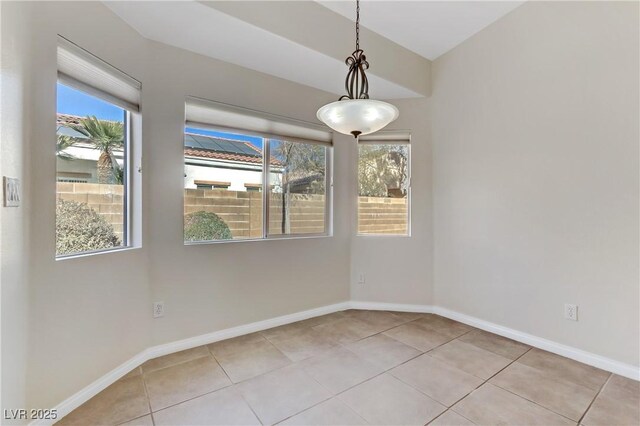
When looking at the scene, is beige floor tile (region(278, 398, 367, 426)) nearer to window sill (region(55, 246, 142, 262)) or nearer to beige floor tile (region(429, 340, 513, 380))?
beige floor tile (region(429, 340, 513, 380))

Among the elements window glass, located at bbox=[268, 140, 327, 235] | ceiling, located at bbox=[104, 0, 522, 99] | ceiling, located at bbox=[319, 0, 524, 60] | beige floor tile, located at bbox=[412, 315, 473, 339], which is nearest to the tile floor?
beige floor tile, located at bbox=[412, 315, 473, 339]

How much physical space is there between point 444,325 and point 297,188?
210 centimetres

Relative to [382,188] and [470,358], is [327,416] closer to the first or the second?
[470,358]

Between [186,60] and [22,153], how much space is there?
4.65 feet

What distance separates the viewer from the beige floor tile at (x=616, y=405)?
1575 mm

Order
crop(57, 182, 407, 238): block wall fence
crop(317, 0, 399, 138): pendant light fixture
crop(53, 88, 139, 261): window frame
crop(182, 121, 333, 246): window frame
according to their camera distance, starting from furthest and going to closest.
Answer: crop(182, 121, 333, 246): window frame
crop(53, 88, 139, 261): window frame
crop(57, 182, 407, 238): block wall fence
crop(317, 0, 399, 138): pendant light fixture

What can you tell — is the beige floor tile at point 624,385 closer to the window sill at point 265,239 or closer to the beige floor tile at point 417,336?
the beige floor tile at point 417,336

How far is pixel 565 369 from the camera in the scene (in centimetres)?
209

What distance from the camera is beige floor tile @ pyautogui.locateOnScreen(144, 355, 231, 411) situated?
1.76 meters

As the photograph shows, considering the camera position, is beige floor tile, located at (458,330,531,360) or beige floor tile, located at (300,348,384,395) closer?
beige floor tile, located at (300,348,384,395)

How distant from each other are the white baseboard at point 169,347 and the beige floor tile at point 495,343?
1.31 metres

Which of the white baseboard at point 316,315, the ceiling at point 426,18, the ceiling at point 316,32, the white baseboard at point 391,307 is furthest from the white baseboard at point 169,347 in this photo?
the ceiling at point 426,18

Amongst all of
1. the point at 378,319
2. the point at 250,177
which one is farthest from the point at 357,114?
the point at 378,319

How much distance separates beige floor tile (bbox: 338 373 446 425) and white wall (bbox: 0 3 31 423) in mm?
1688
